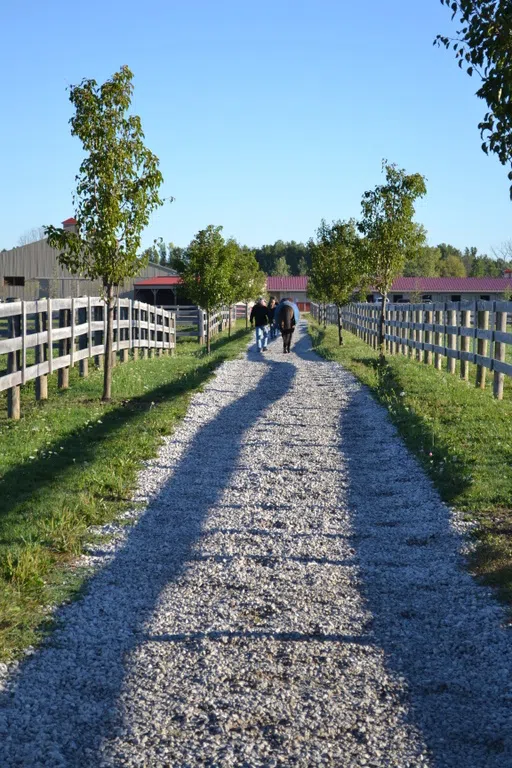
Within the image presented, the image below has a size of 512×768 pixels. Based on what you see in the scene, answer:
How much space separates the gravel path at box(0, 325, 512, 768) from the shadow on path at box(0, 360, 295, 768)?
0.01m

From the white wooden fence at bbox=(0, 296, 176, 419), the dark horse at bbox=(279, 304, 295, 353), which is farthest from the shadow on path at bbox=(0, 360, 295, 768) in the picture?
the dark horse at bbox=(279, 304, 295, 353)

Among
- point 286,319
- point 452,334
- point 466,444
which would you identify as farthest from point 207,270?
point 466,444

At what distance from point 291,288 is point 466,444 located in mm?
96556

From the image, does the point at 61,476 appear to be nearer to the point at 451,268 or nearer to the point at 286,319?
the point at 286,319

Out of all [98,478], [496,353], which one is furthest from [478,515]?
[496,353]

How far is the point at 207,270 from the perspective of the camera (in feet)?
92.1

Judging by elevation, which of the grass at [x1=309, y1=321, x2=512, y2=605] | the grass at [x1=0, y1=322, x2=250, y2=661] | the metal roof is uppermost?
the metal roof

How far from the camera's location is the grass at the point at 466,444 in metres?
6.10

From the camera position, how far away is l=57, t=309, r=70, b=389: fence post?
49.4ft

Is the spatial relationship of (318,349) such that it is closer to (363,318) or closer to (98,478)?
(363,318)

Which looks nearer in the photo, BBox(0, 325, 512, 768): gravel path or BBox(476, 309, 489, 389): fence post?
BBox(0, 325, 512, 768): gravel path

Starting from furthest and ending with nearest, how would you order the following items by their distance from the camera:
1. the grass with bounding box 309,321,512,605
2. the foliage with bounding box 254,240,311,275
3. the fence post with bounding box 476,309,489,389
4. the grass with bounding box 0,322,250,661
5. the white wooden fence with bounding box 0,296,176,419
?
the foliage with bounding box 254,240,311,275
the fence post with bounding box 476,309,489,389
the white wooden fence with bounding box 0,296,176,419
the grass with bounding box 309,321,512,605
the grass with bounding box 0,322,250,661

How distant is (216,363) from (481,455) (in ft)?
44.4

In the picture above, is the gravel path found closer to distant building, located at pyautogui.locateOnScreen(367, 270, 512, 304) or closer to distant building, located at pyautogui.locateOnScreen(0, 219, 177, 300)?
distant building, located at pyautogui.locateOnScreen(0, 219, 177, 300)
